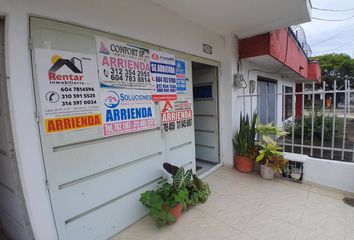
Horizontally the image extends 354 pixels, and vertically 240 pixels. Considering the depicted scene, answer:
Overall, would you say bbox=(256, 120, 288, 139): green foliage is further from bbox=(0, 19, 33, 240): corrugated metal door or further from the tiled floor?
bbox=(0, 19, 33, 240): corrugated metal door

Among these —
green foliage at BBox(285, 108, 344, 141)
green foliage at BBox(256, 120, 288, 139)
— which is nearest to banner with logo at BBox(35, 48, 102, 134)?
green foliage at BBox(256, 120, 288, 139)

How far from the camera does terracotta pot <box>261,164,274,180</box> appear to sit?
3133 mm

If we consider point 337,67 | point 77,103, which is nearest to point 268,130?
point 77,103

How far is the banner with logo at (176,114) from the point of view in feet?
8.41

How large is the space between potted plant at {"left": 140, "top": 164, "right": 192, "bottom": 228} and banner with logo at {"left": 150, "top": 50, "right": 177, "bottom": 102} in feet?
3.36

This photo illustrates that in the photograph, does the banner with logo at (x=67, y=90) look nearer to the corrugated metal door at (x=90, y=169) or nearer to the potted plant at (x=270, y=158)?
the corrugated metal door at (x=90, y=169)

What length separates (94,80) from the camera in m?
1.80

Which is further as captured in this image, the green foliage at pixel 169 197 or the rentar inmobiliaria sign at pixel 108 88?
the green foliage at pixel 169 197

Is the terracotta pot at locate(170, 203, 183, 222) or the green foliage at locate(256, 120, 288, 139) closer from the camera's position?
the terracotta pot at locate(170, 203, 183, 222)

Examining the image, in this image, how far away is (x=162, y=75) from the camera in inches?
97.9

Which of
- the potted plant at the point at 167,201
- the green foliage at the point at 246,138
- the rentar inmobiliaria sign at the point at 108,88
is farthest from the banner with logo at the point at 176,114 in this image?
the green foliage at the point at 246,138

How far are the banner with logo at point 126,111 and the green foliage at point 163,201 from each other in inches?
30.6

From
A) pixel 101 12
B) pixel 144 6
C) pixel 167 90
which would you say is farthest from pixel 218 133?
pixel 101 12

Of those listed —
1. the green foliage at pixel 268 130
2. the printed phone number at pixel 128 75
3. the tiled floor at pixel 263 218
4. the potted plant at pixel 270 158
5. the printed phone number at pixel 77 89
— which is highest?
the printed phone number at pixel 128 75
